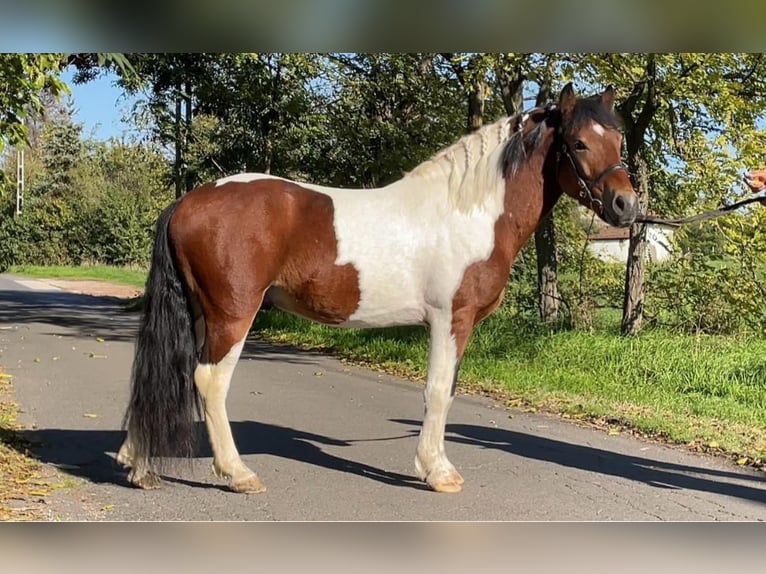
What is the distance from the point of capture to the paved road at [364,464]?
3.90 m

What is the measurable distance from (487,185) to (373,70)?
6.90m

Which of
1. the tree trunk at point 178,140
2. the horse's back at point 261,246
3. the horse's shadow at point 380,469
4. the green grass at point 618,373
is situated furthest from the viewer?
the tree trunk at point 178,140

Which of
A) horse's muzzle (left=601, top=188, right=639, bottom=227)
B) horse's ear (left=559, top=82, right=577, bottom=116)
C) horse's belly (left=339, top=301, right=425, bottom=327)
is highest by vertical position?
horse's ear (left=559, top=82, right=577, bottom=116)

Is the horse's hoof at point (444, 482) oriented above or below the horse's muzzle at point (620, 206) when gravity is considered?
below

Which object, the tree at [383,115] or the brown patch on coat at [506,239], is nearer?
the brown patch on coat at [506,239]

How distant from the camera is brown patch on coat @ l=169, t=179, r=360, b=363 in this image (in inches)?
151

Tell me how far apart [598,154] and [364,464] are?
7.69ft

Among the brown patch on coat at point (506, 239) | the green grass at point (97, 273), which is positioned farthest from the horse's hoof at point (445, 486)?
the green grass at point (97, 273)

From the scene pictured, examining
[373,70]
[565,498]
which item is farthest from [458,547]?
[373,70]

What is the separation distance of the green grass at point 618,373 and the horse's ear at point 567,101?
9.20 ft

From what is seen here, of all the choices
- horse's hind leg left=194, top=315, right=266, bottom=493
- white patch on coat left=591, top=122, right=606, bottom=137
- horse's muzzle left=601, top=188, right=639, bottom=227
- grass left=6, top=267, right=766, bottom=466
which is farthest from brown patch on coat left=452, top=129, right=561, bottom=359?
grass left=6, top=267, right=766, bottom=466

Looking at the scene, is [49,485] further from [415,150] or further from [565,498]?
[415,150]

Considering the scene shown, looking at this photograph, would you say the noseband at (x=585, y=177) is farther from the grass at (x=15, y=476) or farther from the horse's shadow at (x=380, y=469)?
the grass at (x=15, y=476)

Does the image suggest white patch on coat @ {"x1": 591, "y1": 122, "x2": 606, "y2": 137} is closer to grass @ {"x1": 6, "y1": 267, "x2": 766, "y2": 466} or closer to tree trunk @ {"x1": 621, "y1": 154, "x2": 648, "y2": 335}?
grass @ {"x1": 6, "y1": 267, "x2": 766, "y2": 466}
